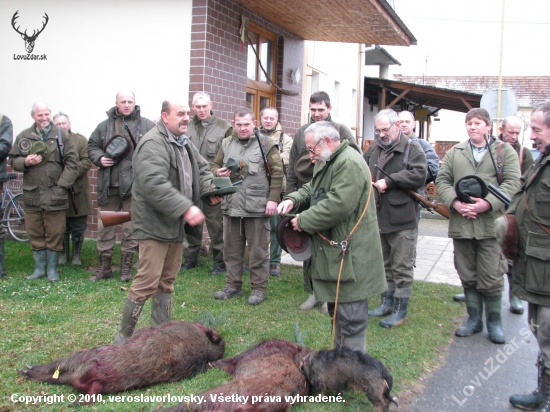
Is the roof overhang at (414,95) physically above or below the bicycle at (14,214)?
above

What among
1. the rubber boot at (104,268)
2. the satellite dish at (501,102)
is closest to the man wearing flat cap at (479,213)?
the rubber boot at (104,268)

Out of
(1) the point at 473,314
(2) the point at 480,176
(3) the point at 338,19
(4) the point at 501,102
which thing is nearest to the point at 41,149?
(2) the point at 480,176

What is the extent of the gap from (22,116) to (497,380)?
8.89 meters

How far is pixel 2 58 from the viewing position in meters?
9.76

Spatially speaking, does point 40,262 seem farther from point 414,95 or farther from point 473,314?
point 414,95

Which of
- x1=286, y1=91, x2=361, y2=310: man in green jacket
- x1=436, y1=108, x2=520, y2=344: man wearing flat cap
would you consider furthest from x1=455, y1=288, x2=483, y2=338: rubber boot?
x1=286, y1=91, x2=361, y2=310: man in green jacket

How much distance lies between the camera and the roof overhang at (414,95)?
57.8 feet

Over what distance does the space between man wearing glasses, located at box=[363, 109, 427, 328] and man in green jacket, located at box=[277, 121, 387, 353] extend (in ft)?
5.09

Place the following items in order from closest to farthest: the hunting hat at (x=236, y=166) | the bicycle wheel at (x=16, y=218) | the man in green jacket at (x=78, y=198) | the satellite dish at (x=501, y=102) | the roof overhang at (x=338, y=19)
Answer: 1. the hunting hat at (x=236, y=166)
2. the man in green jacket at (x=78, y=198)
3. the roof overhang at (x=338, y=19)
4. the bicycle wheel at (x=16, y=218)
5. the satellite dish at (x=501, y=102)

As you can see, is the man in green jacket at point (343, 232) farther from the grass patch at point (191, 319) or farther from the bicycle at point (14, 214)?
the bicycle at point (14, 214)

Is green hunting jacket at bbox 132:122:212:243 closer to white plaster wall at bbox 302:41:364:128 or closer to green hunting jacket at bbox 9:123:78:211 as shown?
green hunting jacket at bbox 9:123:78:211

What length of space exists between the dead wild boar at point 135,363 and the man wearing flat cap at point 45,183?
3.25m

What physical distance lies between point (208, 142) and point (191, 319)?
282cm

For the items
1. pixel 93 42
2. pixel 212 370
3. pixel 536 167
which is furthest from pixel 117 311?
pixel 93 42
